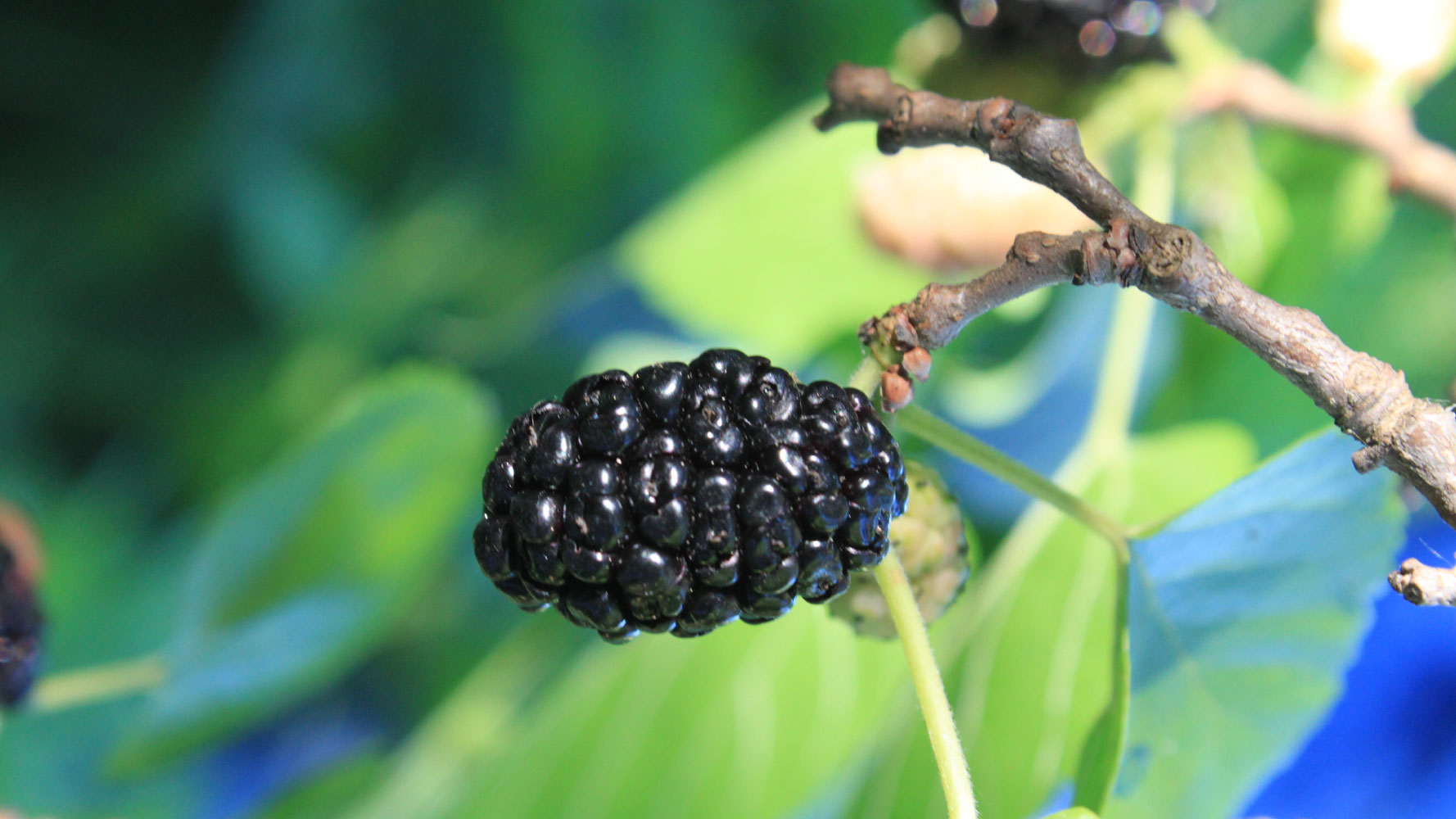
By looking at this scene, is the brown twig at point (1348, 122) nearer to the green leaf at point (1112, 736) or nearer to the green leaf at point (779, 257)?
the green leaf at point (779, 257)

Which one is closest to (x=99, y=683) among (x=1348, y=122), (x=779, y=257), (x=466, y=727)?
(x=466, y=727)

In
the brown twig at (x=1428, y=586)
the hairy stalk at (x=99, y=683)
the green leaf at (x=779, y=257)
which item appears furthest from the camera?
the green leaf at (x=779, y=257)

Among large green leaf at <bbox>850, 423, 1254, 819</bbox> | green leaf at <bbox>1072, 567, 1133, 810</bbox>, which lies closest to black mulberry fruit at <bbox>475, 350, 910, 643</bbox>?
green leaf at <bbox>1072, 567, 1133, 810</bbox>

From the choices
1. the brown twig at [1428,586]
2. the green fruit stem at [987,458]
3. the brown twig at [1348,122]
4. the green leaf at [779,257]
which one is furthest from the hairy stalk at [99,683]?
the brown twig at [1348,122]

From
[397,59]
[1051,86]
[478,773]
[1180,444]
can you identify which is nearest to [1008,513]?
[1180,444]

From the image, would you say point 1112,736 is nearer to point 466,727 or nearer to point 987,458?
point 987,458

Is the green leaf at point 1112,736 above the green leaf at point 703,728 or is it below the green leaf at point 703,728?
below
